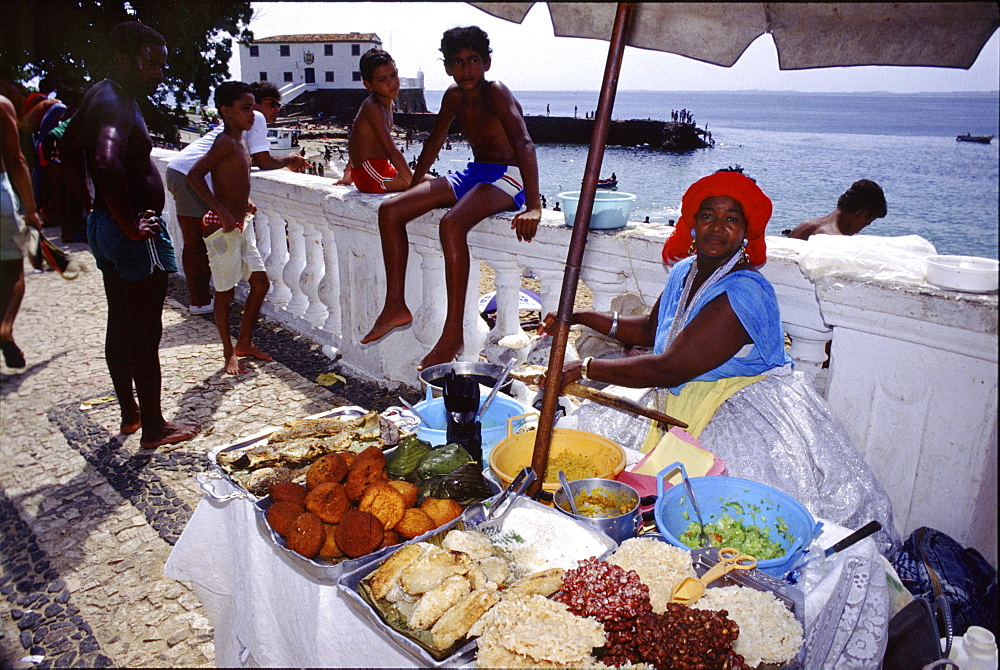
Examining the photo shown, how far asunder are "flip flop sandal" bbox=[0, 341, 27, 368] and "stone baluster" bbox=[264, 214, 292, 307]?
7.01ft

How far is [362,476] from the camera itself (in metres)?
1.98

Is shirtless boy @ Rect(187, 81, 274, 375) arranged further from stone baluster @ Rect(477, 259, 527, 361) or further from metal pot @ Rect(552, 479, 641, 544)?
metal pot @ Rect(552, 479, 641, 544)

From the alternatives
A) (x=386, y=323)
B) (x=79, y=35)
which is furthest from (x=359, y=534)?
(x=79, y=35)

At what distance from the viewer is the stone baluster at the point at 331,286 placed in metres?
5.29

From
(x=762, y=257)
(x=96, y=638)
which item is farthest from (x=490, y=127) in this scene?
(x=96, y=638)

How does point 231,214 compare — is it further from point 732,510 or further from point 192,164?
point 732,510

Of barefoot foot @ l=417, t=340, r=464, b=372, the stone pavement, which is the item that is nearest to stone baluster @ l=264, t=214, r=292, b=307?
the stone pavement

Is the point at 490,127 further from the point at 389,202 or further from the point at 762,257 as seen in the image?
the point at 762,257

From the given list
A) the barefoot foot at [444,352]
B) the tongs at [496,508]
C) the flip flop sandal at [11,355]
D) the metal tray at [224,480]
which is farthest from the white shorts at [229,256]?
the tongs at [496,508]

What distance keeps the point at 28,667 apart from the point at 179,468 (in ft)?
4.98

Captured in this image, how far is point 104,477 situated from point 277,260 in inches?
111

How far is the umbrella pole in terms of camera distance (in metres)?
1.91

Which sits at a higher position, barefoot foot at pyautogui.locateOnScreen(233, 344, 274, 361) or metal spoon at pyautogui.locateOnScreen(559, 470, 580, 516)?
metal spoon at pyautogui.locateOnScreen(559, 470, 580, 516)

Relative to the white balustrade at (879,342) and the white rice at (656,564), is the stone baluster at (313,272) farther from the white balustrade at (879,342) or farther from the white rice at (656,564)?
the white rice at (656,564)
